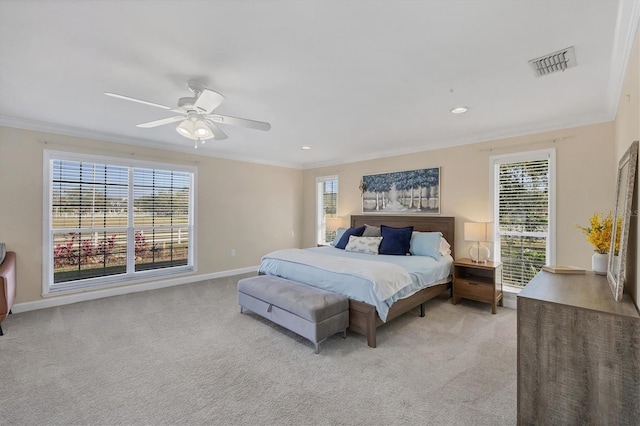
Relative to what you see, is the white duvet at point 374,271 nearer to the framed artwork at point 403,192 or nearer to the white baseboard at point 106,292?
the framed artwork at point 403,192

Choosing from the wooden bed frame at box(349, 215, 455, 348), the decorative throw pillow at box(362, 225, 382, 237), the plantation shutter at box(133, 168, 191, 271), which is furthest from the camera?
the decorative throw pillow at box(362, 225, 382, 237)

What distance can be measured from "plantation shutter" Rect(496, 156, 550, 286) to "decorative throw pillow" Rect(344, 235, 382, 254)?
174cm

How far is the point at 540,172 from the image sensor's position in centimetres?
372

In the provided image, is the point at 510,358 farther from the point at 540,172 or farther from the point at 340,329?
the point at 540,172

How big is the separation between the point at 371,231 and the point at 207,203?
3113mm

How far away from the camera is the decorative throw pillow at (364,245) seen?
4452mm

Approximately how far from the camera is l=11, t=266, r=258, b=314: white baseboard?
3707 millimetres

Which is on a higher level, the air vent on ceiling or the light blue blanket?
the air vent on ceiling

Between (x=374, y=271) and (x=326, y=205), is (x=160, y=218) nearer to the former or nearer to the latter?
(x=326, y=205)

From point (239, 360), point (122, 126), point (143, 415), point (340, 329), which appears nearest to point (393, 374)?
point (340, 329)

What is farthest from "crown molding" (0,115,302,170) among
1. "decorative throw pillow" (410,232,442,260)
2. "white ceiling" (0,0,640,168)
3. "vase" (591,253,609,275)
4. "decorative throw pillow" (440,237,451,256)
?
"vase" (591,253,609,275)

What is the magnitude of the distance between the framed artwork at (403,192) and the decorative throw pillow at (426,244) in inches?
24.6

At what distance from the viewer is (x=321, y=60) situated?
2.16m

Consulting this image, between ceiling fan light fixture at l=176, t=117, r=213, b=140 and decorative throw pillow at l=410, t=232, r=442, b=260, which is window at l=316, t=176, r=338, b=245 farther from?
ceiling fan light fixture at l=176, t=117, r=213, b=140
